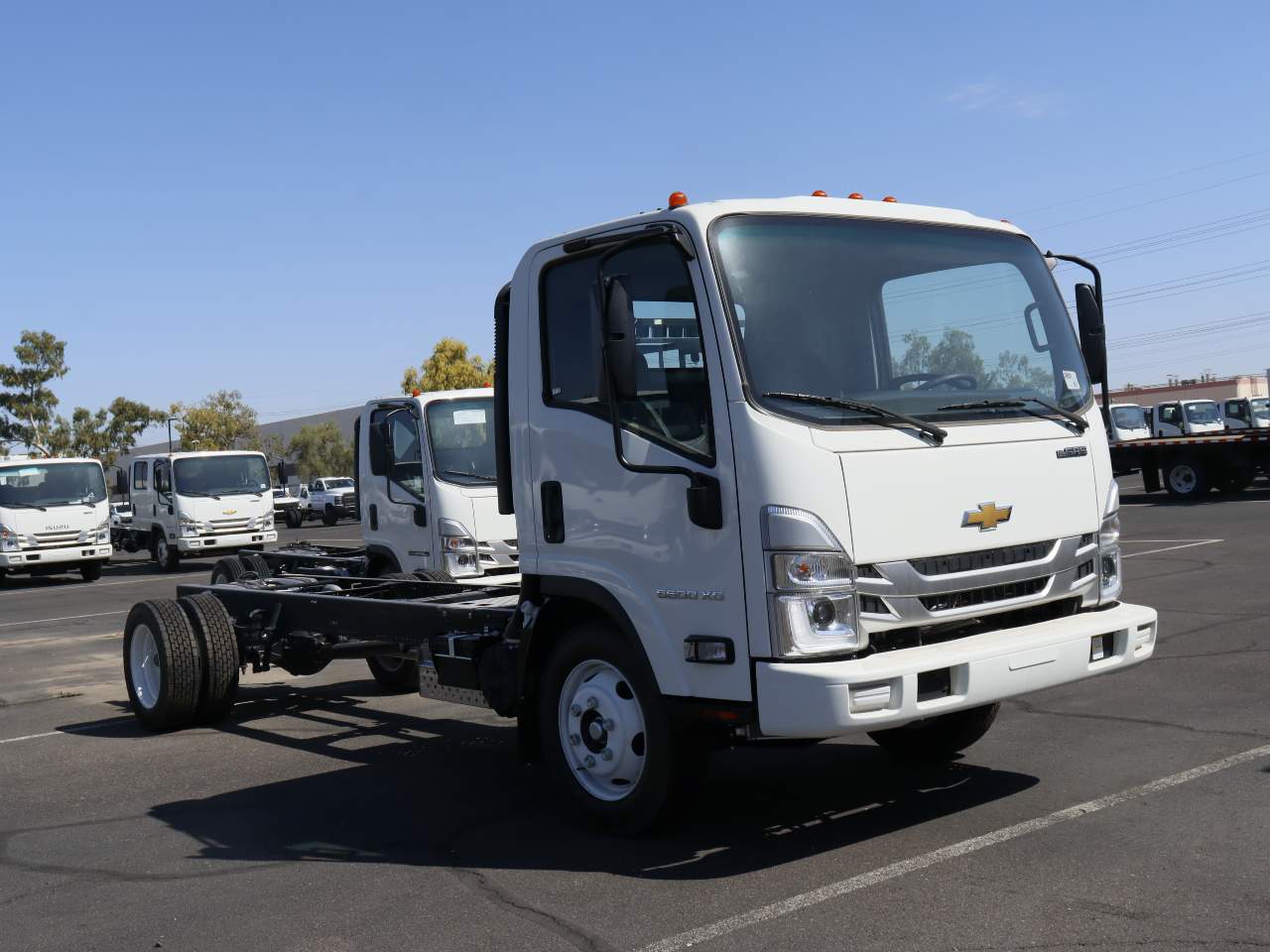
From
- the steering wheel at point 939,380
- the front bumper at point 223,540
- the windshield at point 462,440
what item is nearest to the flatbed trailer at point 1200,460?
the front bumper at point 223,540

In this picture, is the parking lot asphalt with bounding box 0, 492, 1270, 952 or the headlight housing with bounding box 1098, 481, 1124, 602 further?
the headlight housing with bounding box 1098, 481, 1124, 602

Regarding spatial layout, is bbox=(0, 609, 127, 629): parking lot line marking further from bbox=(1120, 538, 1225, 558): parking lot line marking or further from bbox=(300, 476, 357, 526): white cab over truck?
bbox=(300, 476, 357, 526): white cab over truck

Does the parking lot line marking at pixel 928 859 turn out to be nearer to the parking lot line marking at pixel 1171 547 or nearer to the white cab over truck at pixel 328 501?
the parking lot line marking at pixel 1171 547

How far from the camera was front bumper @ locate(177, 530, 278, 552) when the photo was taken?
2595 centimetres

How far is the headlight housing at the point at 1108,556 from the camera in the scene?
567 cm

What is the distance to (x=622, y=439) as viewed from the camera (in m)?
5.39

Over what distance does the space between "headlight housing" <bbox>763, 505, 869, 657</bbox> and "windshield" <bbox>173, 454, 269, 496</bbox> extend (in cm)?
2294

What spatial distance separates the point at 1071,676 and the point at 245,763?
4749mm

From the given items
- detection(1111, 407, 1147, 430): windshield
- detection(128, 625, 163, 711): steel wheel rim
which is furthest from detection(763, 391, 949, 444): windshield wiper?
detection(1111, 407, 1147, 430): windshield

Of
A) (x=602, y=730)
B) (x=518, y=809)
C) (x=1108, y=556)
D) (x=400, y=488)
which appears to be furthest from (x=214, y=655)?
(x=1108, y=556)

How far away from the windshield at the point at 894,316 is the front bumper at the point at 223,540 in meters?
21.7

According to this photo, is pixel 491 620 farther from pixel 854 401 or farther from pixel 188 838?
pixel 854 401

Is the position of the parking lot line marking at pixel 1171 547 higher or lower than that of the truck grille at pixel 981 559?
lower

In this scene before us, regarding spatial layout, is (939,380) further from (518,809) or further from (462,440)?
(462,440)
